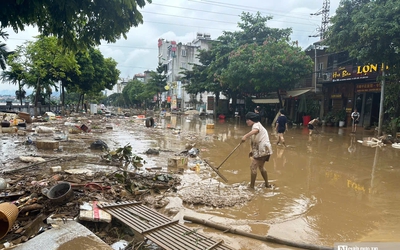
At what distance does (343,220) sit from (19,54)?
26.0 meters

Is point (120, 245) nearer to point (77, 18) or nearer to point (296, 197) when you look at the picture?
point (296, 197)

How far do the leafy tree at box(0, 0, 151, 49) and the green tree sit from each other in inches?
462

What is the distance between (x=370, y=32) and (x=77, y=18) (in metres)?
12.4

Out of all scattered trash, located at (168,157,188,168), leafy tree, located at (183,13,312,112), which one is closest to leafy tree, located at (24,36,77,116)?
leafy tree, located at (183,13,312,112)

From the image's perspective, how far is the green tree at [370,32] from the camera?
1228 cm

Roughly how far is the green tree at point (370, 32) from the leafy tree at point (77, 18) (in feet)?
38.5

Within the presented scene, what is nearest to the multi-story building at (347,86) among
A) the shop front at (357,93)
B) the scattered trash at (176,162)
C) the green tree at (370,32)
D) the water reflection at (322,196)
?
the shop front at (357,93)

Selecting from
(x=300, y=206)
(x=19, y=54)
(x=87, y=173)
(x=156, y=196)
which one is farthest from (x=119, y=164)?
(x=19, y=54)

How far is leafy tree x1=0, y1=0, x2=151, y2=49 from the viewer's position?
462 cm

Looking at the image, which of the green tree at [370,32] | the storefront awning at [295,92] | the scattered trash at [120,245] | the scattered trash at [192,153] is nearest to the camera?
the scattered trash at [120,245]

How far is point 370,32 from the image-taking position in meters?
12.4

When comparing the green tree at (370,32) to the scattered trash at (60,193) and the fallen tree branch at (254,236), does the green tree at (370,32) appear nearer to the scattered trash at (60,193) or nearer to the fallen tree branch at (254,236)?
the fallen tree branch at (254,236)

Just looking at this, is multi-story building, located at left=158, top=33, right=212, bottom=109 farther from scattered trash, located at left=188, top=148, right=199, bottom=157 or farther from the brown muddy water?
the brown muddy water

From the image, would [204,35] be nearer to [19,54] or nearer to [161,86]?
[161,86]
